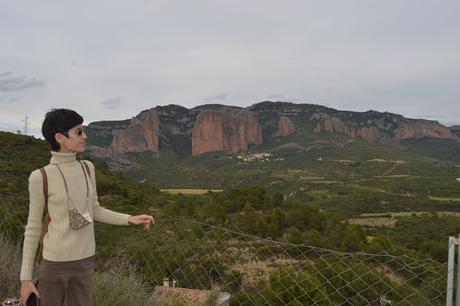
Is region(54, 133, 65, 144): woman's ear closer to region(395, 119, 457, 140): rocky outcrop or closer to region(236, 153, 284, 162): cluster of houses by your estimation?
region(236, 153, 284, 162): cluster of houses

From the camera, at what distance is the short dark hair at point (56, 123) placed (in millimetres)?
2045

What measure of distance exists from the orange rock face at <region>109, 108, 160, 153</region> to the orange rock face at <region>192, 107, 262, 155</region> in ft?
36.2

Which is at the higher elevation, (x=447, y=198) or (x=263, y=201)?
(x=263, y=201)

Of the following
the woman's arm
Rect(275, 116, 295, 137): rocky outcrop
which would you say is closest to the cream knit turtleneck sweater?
the woman's arm

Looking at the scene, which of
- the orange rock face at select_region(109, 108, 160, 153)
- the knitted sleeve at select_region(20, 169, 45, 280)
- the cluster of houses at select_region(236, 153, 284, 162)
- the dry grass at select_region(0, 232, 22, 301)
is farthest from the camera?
the orange rock face at select_region(109, 108, 160, 153)

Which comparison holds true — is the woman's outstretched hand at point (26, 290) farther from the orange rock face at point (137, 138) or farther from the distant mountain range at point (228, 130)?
the orange rock face at point (137, 138)

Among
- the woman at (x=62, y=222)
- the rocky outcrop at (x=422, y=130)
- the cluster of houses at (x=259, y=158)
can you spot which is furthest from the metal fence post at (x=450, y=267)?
the rocky outcrop at (x=422, y=130)

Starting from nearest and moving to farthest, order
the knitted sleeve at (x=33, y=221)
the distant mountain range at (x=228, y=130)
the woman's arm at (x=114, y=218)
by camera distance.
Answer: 1. the knitted sleeve at (x=33, y=221)
2. the woman's arm at (x=114, y=218)
3. the distant mountain range at (x=228, y=130)

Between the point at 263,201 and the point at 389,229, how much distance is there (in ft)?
48.1

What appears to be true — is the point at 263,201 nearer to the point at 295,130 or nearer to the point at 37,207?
the point at 37,207

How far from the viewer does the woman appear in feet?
6.50

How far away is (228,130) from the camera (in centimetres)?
12581

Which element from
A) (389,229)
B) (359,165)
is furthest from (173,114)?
(389,229)

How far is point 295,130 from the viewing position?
124812 millimetres
